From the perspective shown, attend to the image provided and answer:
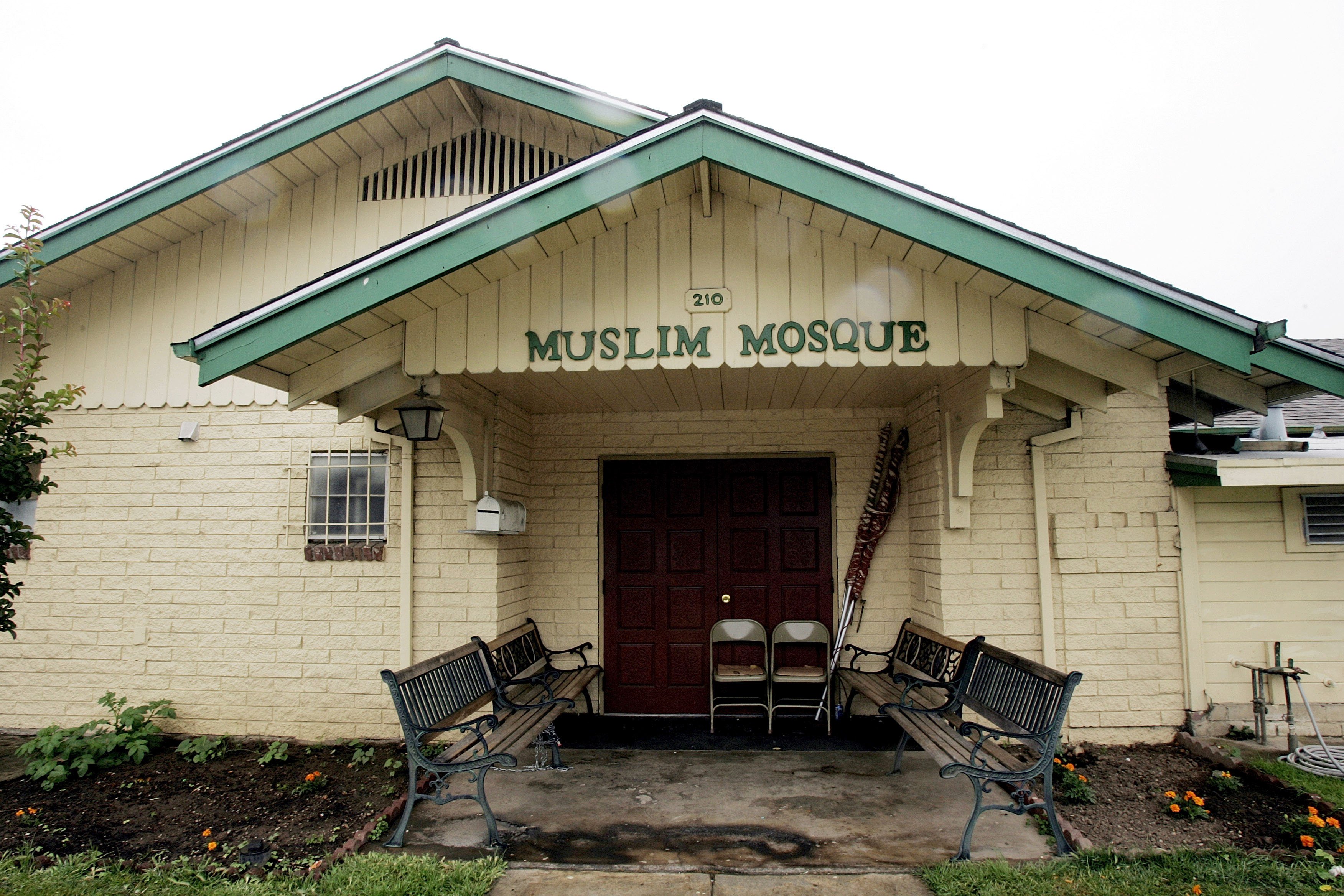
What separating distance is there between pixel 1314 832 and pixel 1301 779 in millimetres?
947

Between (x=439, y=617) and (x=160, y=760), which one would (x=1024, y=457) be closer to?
(x=439, y=617)

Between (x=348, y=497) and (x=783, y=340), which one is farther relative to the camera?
(x=348, y=497)

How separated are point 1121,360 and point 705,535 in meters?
3.51

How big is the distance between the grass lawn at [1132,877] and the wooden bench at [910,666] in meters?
1.46

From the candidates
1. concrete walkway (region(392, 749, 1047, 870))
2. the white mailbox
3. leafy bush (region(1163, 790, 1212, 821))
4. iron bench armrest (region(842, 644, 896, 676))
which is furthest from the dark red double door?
leafy bush (region(1163, 790, 1212, 821))

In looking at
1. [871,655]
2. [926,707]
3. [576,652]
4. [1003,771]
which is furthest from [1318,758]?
[576,652]

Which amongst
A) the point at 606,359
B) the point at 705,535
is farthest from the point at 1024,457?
the point at 606,359

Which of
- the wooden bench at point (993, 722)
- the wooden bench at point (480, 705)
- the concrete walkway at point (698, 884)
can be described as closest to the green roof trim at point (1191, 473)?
the wooden bench at point (993, 722)

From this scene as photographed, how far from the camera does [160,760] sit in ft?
17.9

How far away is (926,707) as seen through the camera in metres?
5.42

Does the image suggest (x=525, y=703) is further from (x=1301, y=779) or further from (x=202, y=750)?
(x=1301, y=779)

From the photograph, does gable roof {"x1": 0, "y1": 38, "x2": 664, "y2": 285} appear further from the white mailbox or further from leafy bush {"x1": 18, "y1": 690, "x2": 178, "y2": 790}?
leafy bush {"x1": 18, "y1": 690, "x2": 178, "y2": 790}

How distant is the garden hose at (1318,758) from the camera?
15.5 ft

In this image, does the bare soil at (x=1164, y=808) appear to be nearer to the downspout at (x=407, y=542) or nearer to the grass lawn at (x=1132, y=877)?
the grass lawn at (x=1132, y=877)
